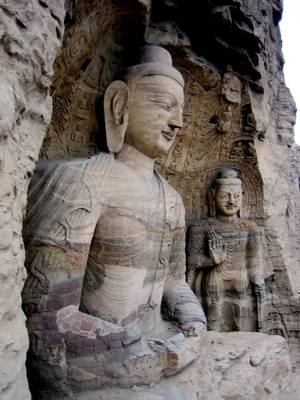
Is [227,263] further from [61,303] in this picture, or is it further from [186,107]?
[61,303]

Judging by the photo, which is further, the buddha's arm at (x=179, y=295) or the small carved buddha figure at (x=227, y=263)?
the small carved buddha figure at (x=227, y=263)

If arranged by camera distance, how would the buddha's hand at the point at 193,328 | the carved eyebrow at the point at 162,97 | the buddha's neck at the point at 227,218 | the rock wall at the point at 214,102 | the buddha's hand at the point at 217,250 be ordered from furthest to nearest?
the buddha's neck at the point at 227,218 < the buddha's hand at the point at 217,250 < the rock wall at the point at 214,102 < the carved eyebrow at the point at 162,97 < the buddha's hand at the point at 193,328

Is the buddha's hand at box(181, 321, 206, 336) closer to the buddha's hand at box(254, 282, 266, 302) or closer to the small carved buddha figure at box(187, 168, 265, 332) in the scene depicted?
the small carved buddha figure at box(187, 168, 265, 332)

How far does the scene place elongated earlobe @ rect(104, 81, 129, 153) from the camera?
2820 millimetres

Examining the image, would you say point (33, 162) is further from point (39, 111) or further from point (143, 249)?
point (143, 249)

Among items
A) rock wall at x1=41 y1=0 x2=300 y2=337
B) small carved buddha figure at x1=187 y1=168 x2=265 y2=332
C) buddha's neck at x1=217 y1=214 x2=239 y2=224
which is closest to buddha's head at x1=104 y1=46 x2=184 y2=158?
rock wall at x1=41 y1=0 x2=300 y2=337

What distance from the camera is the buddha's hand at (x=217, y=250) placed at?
415 centimetres

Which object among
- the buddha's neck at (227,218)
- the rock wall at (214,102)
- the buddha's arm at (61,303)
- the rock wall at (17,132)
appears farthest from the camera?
the buddha's neck at (227,218)

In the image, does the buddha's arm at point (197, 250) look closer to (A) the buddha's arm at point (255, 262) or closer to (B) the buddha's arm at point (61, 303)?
(A) the buddha's arm at point (255, 262)

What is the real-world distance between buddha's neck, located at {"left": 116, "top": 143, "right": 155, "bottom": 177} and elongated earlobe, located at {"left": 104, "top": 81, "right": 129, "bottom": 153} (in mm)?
51

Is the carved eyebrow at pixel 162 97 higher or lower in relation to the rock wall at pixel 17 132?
higher

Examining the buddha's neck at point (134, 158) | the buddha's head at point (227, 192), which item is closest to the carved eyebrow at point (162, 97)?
the buddha's neck at point (134, 158)

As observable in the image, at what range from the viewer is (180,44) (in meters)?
3.37

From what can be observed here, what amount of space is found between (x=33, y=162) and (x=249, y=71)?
2.51 meters
